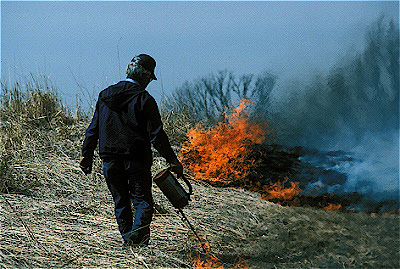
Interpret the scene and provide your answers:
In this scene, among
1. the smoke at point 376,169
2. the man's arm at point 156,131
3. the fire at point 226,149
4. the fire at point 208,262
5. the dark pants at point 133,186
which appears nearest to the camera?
the man's arm at point 156,131

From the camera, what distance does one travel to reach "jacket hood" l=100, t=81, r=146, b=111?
372 cm

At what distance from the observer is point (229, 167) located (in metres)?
6.59

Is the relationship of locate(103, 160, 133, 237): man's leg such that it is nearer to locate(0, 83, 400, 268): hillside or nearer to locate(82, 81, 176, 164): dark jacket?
locate(82, 81, 176, 164): dark jacket

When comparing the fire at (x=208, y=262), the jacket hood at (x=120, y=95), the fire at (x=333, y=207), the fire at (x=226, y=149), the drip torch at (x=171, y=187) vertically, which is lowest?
the fire at (x=333, y=207)

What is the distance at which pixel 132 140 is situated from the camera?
3666 mm

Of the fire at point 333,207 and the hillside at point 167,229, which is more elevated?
the hillside at point 167,229

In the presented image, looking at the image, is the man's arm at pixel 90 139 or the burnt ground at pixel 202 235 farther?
the man's arm at pixel 90 139

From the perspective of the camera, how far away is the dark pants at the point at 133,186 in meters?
3.74

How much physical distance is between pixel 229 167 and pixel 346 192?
1.77m

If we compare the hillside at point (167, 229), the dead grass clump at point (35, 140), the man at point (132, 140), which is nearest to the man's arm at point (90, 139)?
the man at point (132, 140)

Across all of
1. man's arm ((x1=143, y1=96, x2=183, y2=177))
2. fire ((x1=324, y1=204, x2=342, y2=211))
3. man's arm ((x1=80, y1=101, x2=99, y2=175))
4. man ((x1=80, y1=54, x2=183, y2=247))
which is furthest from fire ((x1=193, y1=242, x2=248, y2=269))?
fire ((x1=324, y1=204, x2=342, y2=211))

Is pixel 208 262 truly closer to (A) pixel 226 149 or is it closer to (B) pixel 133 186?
(B) pixel 133 186

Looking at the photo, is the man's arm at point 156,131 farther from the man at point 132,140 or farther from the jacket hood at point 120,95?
the jacket hood at point 120,95

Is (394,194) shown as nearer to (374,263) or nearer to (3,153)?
(374,263)
